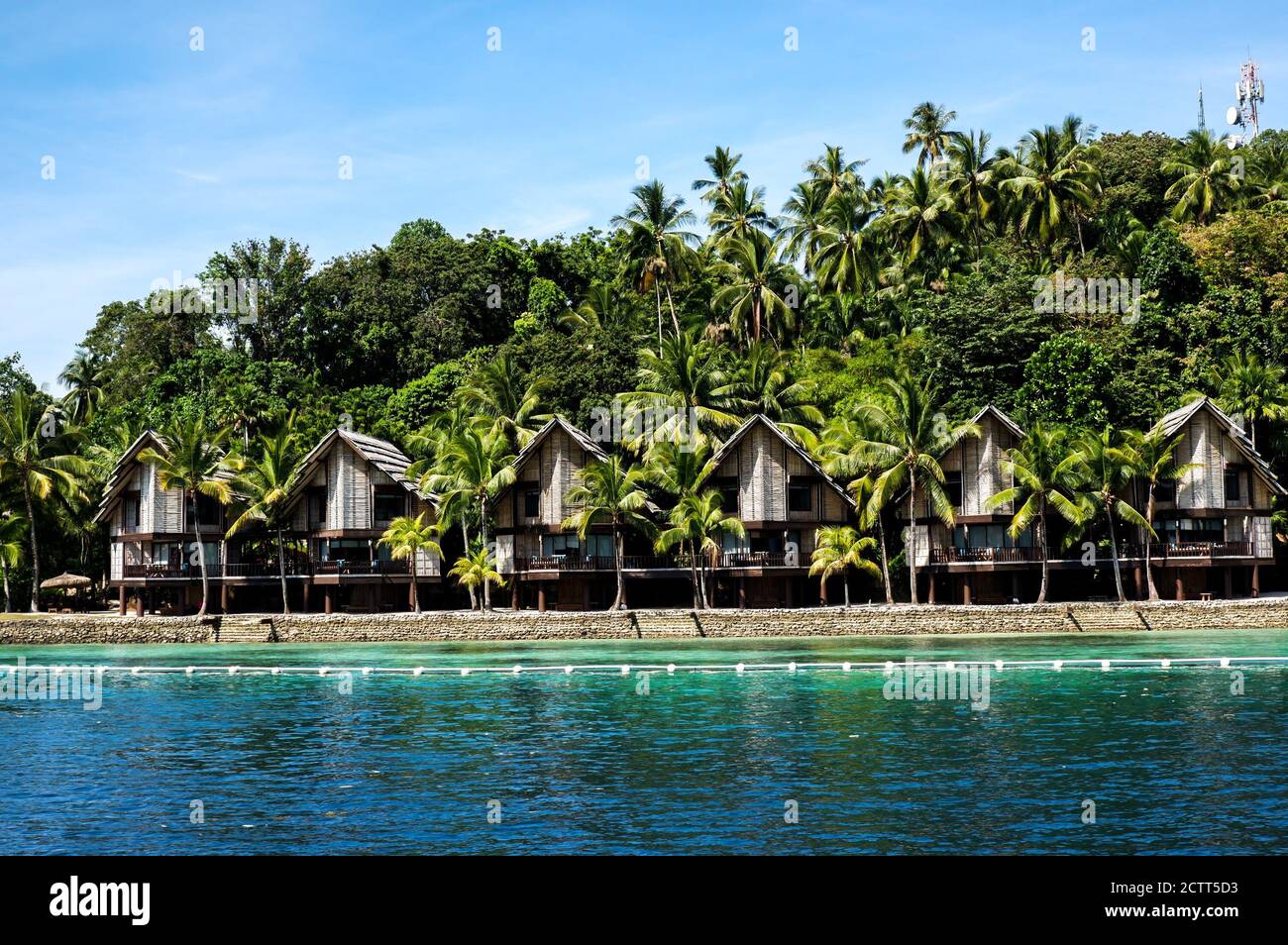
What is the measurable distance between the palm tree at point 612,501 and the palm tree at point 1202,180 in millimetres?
35079

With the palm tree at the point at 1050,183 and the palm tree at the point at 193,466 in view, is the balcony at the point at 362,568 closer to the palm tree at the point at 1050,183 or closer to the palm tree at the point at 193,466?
the palm tree at the point at 193,466

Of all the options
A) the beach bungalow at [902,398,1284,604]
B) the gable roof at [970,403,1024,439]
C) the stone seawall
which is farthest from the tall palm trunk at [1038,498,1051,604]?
the gable roof at [970,403,1024,439]

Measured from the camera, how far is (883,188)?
7744 centimetres

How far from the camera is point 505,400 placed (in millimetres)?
58594

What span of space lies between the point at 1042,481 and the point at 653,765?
30.8m

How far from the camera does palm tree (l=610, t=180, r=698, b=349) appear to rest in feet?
216

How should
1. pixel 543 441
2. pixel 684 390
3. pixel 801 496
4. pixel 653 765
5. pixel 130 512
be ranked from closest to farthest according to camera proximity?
pixel 653 765, pixel 801 496, pixel 543 441, pixel 684 390, pixel 130 512

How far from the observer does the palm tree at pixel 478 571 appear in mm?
51344

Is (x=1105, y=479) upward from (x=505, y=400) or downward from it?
downward

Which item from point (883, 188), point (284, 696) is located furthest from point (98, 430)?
point (883, 188)

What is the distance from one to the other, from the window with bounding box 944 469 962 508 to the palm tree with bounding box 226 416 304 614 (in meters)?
27.2

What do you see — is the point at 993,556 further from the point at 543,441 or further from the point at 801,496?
the point at 543,441

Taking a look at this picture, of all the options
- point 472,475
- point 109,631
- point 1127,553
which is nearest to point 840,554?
point 1127,553

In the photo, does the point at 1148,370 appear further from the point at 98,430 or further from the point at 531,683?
the point at 98,430
